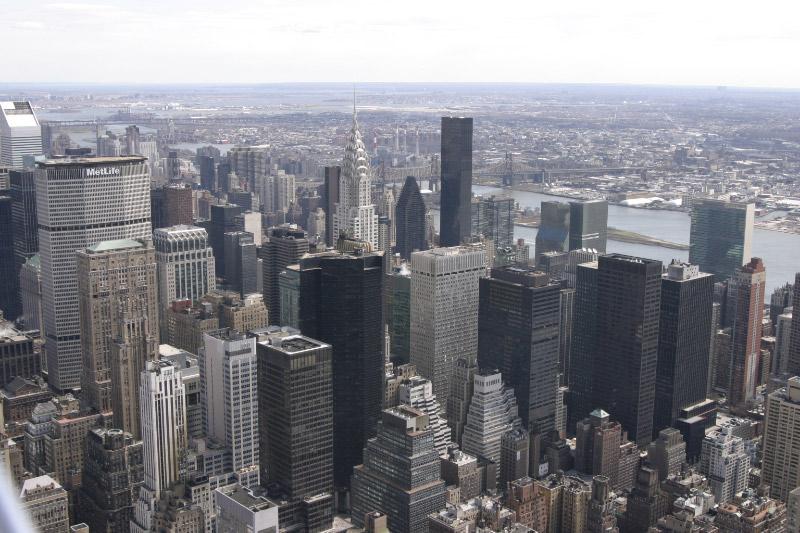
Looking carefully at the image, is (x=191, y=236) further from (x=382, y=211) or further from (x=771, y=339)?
(x=771, y=339)

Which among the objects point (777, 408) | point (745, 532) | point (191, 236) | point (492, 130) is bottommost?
point (745, 532)

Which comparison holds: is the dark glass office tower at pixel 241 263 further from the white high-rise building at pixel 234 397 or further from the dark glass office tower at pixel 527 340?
the white high-rise building at pixel 234 397

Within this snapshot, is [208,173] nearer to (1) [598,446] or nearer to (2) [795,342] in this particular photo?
(2) [795,342]

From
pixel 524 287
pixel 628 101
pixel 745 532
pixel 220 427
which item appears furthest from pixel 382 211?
pixel 628 101

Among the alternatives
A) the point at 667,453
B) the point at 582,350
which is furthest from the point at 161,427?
the point at 582,350

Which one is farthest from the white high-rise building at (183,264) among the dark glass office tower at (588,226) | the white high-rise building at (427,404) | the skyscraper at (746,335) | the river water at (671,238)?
the skyscraper at (746,335)

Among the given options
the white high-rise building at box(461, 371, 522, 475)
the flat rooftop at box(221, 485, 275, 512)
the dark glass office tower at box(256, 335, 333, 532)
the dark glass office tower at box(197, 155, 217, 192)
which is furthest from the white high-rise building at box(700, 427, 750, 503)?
the dark glass office tower at box(197, 155, 217, 192)

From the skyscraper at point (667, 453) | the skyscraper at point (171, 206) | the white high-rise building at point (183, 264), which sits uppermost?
the skyscraper at point (171, 206)
